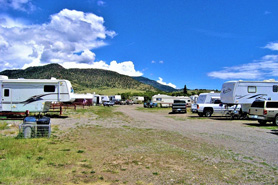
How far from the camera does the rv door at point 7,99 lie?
18266mm

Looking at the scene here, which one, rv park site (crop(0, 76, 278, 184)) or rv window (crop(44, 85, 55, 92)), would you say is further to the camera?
rv window (crop(44, 85, 55, 92))

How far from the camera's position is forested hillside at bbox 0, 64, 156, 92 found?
114 metres

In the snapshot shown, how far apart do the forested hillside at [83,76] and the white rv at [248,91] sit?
94710 millimetres

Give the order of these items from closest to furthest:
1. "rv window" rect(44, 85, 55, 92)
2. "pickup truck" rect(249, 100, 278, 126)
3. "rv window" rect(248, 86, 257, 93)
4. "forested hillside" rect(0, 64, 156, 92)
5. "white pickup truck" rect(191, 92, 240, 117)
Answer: "pickup truck" rect(249, 100, 278, 126) < "rv window" rect(44, 85, 55, 92) < "rv window" rect(248, 86, 257, 93) < "white pickup truck" rect(191, 92, 240, 117) < "forested hillside" rect(0, 64, 156, 92)

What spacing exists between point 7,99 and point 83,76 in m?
121

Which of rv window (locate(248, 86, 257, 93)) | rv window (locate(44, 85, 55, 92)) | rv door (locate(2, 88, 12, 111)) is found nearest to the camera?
rv door (locate(2, 88, 12, 111))

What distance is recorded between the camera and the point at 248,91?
2108 centimetres

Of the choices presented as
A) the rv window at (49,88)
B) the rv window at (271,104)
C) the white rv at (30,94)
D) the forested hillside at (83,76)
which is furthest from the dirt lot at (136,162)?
the forested hillside at (83,76)

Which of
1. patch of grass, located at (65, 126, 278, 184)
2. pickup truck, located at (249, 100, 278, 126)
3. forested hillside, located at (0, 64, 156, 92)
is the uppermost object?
forested hillside, located at (0, 64, 156, 92)

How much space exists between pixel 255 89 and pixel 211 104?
438 centimetres

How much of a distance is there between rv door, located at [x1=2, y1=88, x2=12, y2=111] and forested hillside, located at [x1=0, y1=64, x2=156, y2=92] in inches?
3621

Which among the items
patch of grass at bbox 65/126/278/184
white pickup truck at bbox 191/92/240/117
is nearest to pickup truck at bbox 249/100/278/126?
white pickup truck at bbox 191/92/240/117

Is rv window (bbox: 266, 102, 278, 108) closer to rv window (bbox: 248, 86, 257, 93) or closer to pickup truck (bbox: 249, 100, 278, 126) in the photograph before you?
pickup truck (bbox: 249, 100, 278, 126)

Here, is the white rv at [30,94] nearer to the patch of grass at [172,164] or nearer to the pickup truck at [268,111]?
the patch of grass at [172,164]
